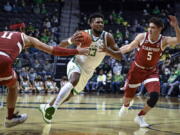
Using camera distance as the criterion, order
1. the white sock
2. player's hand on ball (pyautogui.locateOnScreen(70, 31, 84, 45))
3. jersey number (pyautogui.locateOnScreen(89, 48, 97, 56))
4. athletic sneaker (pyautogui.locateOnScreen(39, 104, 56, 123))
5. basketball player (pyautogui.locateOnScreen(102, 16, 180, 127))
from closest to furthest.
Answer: athletic sneaker (pyautogui.locateOnScreen(39, 104, 56, 123))
the white sock
player's hand on ball (pyautogui.locateOnScreen(70, 31, 84, 45))
basketball player (pyautogui.locateOnScreen(102, 16, 180, 127))
jersey number (pyautogui.locateOnScreen(89, 48, 97, 56))

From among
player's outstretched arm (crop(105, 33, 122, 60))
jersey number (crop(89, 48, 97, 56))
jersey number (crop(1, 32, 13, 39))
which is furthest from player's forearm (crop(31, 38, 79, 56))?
jersey number (crop(89, 48, 97, 56))

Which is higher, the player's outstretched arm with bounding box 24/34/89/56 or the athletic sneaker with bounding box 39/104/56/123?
the player's outstretched arm with bounding box 24/34/89/56

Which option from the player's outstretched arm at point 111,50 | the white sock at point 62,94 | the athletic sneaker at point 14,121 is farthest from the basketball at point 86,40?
the athletic sneaker at point 14,121

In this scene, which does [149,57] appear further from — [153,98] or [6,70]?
[6,70]

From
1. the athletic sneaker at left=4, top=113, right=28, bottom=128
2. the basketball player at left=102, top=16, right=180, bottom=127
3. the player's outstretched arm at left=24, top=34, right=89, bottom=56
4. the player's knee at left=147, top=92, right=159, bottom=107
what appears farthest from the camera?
the basketball player at left=102, top=16, right=180, bottom=127

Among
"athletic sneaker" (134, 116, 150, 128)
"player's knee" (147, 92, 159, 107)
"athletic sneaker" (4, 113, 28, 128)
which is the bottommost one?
"athletic sneaker" (134, 116, 150, 128)

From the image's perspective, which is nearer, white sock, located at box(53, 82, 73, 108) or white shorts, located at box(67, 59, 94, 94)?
white sock, located at box(53, 82, 73, 108)

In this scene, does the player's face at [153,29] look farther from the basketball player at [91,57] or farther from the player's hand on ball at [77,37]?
the player's hand on ball at [77,37]

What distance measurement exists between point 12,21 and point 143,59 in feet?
55.3

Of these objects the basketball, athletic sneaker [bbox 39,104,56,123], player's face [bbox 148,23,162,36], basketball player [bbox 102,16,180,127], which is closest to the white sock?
athletic sneaker [bbox 39,104,56,123]

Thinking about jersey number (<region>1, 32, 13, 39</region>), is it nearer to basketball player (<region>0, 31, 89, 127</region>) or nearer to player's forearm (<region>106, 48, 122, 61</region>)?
basketball player (<region>0, 31, 89, 127</region>)

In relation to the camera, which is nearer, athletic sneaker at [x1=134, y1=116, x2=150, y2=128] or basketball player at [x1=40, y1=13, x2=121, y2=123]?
athletic sneaker at [x1=134, y1=116, x2=150, y2=128]

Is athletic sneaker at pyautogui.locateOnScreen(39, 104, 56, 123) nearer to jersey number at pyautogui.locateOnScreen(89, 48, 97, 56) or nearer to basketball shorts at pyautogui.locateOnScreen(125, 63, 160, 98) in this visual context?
jersey number at pyautogui.locateOnScreen(89, 48, 97, 56)

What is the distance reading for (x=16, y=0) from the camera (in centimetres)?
2344
